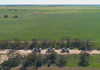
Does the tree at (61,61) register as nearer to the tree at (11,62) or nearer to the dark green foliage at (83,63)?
the dark green foliage at (83,63)

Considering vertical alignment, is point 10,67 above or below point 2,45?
below

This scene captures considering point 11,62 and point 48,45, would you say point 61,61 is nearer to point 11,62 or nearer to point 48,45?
point 48,45

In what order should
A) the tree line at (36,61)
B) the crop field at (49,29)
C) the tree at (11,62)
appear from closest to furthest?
the tree at (11,62) < the tree line at (36,61) < the crop field at (49,29)

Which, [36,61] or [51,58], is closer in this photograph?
[36,61]

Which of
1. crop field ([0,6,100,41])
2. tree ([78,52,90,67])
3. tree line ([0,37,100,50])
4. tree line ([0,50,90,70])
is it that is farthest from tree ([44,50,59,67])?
crop field ([0,6,100,41])

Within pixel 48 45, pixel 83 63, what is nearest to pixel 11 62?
pixel 48 45

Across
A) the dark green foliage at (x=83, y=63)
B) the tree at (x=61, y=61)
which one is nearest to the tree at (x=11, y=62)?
the tree at (x=61, y=61)

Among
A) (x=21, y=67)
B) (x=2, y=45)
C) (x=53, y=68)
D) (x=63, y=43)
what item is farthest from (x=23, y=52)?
(x=63, y=43)

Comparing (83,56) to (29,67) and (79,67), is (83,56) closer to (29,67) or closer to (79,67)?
(79,67)

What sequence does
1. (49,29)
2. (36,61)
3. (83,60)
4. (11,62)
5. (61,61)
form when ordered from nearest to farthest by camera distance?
(11,62) → (36,61) → (61,61) → (83,60) → (49,29)

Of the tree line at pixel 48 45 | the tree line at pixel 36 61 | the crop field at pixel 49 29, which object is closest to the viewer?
the tree line at pixel 36 61

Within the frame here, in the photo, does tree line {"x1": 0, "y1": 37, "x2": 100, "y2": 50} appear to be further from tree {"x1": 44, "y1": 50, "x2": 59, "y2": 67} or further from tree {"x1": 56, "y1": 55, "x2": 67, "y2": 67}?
tree {"x1": 56, "y1": 55, "x2": 67, "y2": 67}
